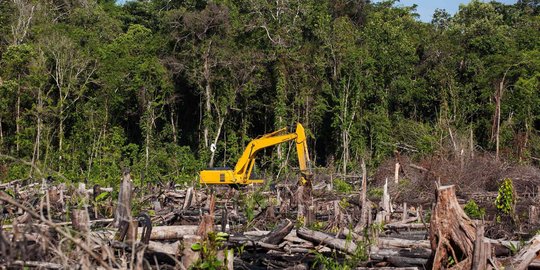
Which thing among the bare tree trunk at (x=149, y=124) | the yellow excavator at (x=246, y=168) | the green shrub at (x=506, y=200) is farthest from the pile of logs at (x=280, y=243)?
the bare tree trunk at (x=149, y=124)

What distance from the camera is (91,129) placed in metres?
34.5

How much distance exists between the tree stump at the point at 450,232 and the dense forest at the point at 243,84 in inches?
976

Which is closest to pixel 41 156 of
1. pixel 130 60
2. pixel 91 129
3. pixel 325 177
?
pixel 91 129

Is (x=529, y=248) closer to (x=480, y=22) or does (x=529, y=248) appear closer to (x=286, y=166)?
(x=286, y=166)

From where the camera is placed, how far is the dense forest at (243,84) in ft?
111

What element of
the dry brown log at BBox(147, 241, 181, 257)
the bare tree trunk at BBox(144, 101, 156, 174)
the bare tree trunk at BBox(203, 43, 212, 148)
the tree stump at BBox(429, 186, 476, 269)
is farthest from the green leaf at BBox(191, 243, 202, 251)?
the bare tree trunk at BBox(203, 43, 212, 148)

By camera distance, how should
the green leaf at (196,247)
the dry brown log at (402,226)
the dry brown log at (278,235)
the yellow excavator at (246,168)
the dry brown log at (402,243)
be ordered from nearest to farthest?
the green leaf at (196,247) < the dry brown log at (278,235) < the dry brown log at (402,243) < the dry brown log at (402,226) < the yellow excavator at (246,168)

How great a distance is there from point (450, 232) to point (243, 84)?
2874 cm

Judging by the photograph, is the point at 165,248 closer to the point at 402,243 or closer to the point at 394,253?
the point at 394,253

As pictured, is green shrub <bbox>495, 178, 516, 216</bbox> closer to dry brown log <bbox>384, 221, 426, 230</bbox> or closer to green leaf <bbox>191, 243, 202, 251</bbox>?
dry brown log <bbox>384, 221, 426, 230</bbox>

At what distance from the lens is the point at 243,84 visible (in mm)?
36562

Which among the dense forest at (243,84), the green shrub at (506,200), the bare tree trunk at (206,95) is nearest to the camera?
the green shrub at (506,200)

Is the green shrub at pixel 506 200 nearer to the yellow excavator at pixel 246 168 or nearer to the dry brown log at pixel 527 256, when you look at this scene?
the dry brown log at pixel 527 256

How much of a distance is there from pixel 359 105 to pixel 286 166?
6.45 meters
